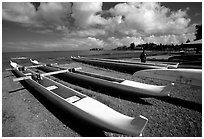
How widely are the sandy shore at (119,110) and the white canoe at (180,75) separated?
494 millimetres

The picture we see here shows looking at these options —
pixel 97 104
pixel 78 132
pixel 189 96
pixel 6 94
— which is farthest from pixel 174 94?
pixel 6 94

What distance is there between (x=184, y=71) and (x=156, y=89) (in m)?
2.65

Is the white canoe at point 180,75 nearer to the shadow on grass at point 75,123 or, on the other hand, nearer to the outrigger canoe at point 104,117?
the outrigger canoe at point 104,117

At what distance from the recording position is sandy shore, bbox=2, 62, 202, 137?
349 cm

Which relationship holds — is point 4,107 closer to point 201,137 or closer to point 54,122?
point 54,122

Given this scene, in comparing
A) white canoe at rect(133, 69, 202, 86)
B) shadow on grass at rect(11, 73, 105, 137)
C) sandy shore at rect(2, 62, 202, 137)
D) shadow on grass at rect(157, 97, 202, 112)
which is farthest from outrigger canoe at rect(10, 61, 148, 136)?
white canoe at rect(133, 69, 202, 86)

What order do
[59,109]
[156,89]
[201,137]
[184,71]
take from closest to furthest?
[201,137] < [59,109] < [156,89] < [184,71]

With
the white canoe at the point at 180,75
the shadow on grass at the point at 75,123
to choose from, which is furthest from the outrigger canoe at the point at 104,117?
the white canoe at the point at 180,75

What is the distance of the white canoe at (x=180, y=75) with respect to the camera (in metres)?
5.80

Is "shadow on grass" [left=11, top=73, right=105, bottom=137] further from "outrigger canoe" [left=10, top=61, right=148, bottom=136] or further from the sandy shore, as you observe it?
"outrigger canoe" [left=10, top=61, right=148, bottom=136]

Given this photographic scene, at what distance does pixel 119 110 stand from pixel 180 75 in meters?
4.47

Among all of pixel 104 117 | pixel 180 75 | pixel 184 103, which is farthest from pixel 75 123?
pixel 180 75

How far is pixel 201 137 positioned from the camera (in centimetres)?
322

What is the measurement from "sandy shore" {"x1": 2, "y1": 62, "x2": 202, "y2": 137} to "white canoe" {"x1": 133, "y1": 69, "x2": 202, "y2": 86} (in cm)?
49
